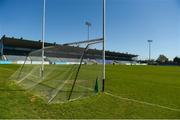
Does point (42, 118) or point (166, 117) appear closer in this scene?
point (42, 118)

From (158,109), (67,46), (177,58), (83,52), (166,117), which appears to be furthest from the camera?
(177,58)

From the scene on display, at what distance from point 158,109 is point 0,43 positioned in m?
73.5

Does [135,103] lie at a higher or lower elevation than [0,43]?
lower

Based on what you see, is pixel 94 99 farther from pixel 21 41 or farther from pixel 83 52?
pixel 21 41

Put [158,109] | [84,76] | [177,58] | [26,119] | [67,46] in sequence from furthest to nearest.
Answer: [177,58]
[84,76]
[67,46]
[158,109]
[26,119]

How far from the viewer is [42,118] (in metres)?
6.18

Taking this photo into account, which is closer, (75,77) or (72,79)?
(75,77)

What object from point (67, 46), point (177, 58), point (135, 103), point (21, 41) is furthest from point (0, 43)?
point (177, 58)

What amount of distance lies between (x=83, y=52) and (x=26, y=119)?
4.31 metres

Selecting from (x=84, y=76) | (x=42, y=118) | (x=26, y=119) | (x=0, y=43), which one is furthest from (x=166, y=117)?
(x=0, y=43)

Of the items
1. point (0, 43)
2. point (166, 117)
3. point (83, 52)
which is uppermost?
point (0, 43)

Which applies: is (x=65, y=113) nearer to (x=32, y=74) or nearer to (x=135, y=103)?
Answer: (x=135, y=103)

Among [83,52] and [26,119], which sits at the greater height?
[83,52]

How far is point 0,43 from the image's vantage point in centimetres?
7319
